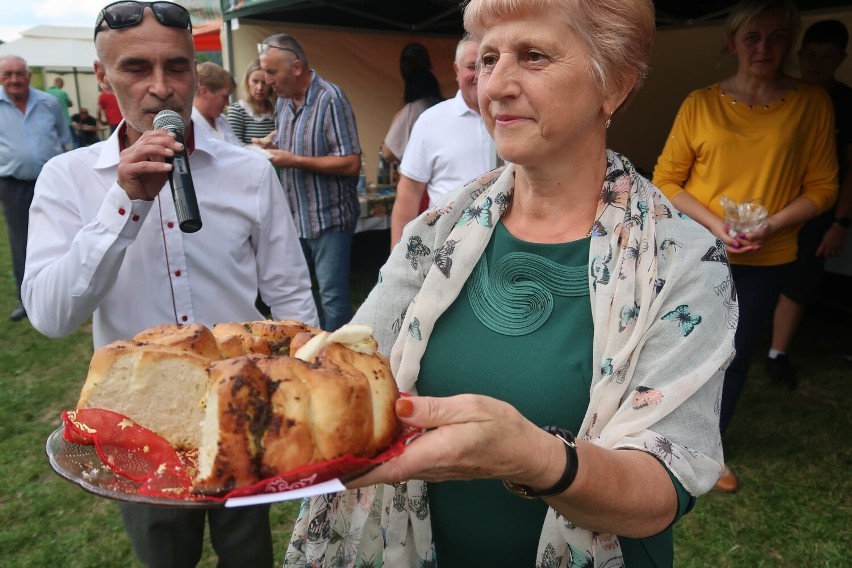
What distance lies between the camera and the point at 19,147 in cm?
680

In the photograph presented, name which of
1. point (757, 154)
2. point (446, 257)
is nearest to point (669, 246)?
point (446, 257)

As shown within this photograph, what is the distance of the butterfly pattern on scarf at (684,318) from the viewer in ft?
4.47

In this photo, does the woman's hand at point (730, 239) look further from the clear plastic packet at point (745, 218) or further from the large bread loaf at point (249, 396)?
the large bread loaf at point (249, 396)

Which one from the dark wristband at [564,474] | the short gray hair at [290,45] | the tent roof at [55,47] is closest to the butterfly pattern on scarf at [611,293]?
the dark wristband at [564,474]

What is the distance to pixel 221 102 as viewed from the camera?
6.08 m

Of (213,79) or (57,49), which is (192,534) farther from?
(57,49)

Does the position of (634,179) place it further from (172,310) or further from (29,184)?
(29,184)

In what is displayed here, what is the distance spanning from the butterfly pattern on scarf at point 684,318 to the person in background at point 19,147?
23.5 ft

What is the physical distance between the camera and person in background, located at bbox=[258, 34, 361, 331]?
5066 millimetres

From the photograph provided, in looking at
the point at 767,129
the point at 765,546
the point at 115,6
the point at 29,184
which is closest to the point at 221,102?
the point at 29,184

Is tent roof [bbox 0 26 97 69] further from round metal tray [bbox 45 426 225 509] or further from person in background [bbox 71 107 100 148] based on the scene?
round metal tray [bbox 45 426 225 509]

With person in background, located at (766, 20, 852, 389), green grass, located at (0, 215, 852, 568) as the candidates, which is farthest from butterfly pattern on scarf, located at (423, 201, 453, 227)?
person in background, located at (766, 20, 852, 389)

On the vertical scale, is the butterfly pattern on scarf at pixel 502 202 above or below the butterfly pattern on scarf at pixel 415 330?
above

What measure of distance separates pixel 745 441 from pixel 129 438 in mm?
4341
